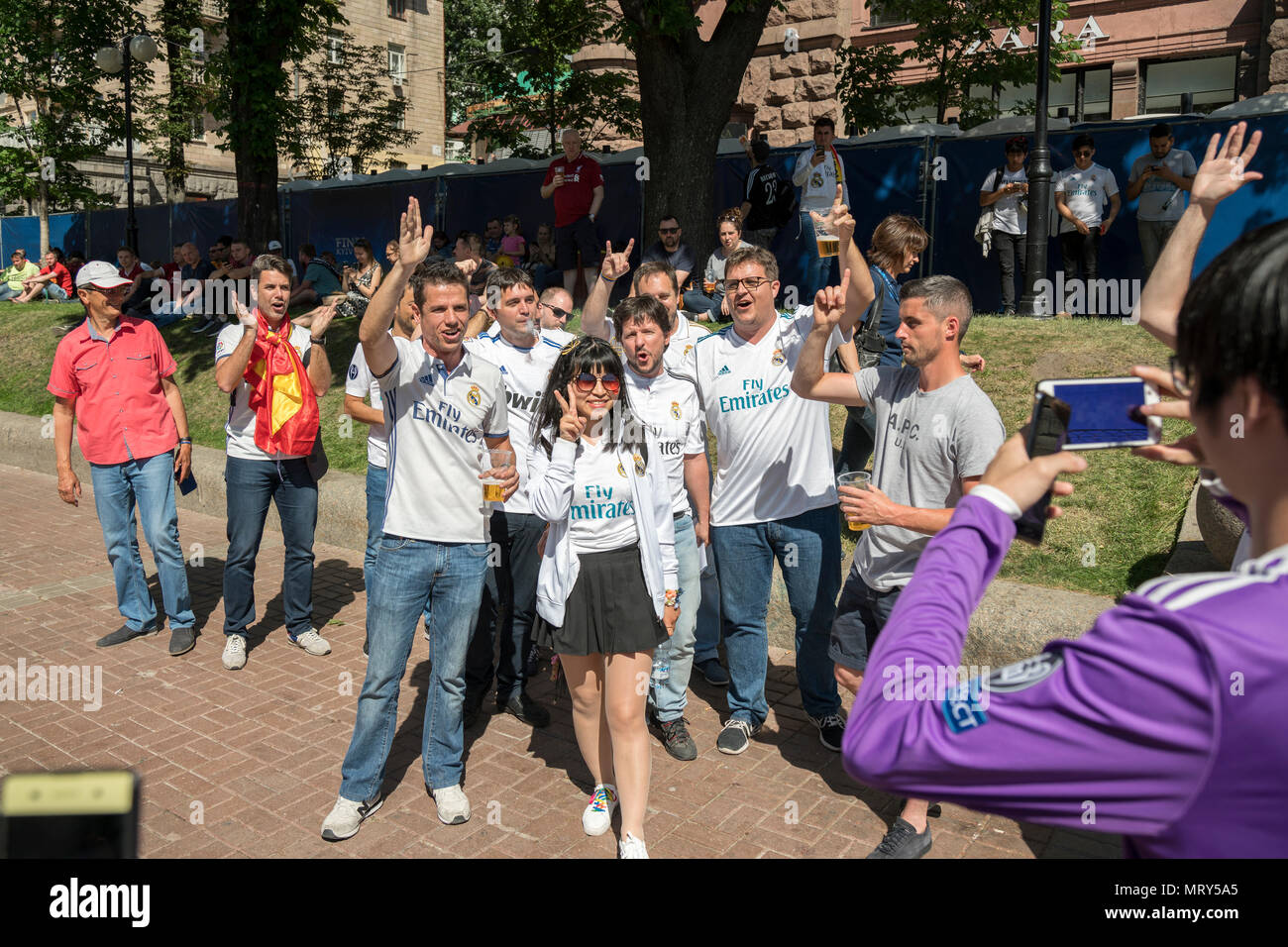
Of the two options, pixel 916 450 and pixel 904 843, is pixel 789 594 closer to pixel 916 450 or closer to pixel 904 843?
pixel 916 450

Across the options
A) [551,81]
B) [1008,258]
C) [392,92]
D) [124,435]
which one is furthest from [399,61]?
[124,435]

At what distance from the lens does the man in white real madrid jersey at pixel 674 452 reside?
5.10 m

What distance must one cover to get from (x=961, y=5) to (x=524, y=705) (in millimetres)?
17481

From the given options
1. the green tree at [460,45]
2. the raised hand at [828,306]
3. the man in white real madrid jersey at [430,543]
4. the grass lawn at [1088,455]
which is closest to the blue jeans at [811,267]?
the grass lawn at [1088,455]

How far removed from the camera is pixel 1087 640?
3.99 feet

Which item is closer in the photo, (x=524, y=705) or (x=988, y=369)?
(x=524, y=705)

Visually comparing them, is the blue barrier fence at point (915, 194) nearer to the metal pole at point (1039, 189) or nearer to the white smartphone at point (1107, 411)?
the metal pole at point (1039, 189)

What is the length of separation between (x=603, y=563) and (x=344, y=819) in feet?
5.25

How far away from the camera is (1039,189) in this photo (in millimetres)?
10430

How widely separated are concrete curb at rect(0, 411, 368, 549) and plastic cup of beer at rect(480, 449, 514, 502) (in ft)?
14.5

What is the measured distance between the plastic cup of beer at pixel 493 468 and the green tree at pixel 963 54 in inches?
643
